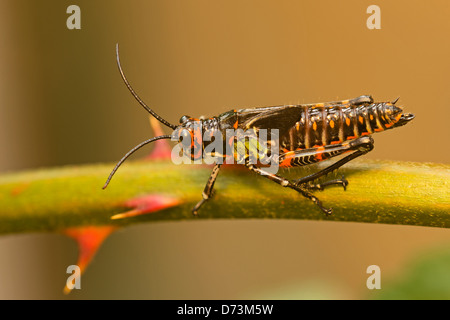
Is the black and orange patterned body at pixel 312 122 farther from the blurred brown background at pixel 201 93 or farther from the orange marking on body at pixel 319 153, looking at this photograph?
the blurred brown background at pixel 201 93

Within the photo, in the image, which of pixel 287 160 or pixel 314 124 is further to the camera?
pixel 314 124

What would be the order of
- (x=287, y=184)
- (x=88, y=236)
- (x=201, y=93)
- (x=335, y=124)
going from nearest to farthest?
(x=287, y=184) → (x=88, y=236) → (x=335, y=124) → (x=201, y=93)

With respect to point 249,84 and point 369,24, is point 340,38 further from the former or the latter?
point 249,84

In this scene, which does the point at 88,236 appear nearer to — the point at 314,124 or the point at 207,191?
the point at 207,191

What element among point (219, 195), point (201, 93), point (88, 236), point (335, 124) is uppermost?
point (201, 93)

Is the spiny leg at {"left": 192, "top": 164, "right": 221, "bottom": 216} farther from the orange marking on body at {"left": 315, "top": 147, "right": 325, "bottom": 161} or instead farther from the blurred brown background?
the blurred brown background

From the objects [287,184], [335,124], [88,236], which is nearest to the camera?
[287,184]

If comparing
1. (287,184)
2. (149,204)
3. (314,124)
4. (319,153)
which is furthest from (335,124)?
(149,204)

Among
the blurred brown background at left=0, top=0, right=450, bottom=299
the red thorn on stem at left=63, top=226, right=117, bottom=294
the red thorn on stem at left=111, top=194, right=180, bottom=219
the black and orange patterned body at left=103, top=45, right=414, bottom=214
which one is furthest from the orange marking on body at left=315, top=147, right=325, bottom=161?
the blurred brown background at left=0, top=0, right=450, bottom=299
